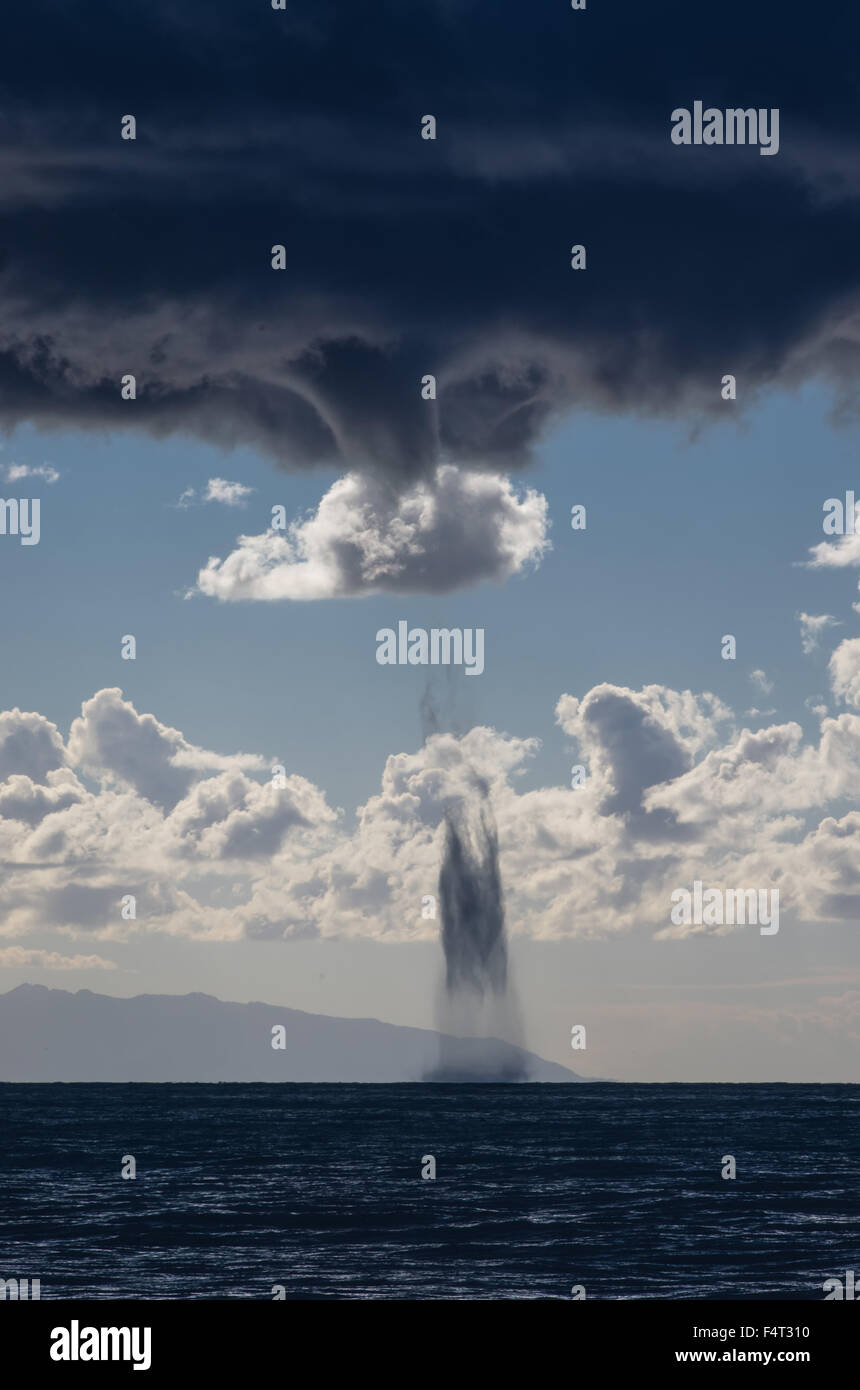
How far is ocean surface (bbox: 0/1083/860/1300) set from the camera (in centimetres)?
5025

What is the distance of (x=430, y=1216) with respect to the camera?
66.6 m

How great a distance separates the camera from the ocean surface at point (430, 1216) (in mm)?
50250

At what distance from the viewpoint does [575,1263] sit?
2110 inches

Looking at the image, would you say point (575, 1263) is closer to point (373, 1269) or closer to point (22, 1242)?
point (373, 1269)

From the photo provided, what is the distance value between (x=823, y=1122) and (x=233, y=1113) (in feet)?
236
